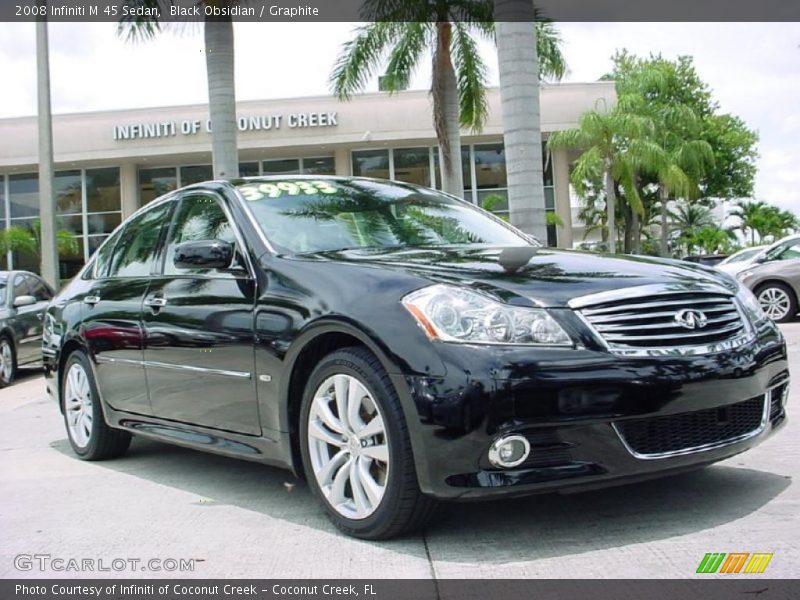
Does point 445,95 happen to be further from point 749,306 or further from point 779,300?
point 749,306

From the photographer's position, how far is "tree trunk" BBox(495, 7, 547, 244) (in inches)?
392

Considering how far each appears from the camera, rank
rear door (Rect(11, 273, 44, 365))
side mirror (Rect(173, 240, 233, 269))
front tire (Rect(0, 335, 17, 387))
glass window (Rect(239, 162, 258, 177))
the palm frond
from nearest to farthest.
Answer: side mirror (Rect(173, 240, 233, 269)), front tire (Rect(0, 335, 17, 387)), rear door (Rect(11, 273, 44, 365)), the palm frond, glass window (Rect(239, 162, 258, 177))

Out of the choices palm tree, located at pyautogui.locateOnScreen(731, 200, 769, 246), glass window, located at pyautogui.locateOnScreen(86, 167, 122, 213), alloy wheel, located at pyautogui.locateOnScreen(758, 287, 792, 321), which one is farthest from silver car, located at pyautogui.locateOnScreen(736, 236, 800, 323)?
palm tree, located at pyautogui.locateOnScreen(731, 200, 769, 246)

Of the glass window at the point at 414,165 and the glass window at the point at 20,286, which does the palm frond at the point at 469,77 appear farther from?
the glass window at the point at 414,165

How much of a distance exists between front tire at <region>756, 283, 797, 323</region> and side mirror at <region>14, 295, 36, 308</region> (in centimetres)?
1080

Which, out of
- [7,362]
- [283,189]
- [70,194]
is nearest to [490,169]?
[70,194]

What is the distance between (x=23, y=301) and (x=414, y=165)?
789 inches

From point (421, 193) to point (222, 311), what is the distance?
153 centimetres

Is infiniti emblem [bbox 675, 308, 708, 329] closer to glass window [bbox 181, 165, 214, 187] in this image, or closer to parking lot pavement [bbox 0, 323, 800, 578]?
parking lot pavement [bbox 0, 323, 800, 578]

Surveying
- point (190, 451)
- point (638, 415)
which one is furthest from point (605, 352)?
point (190, 451)

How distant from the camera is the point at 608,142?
2978cm

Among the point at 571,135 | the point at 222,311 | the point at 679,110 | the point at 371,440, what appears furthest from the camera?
the point at 679,110

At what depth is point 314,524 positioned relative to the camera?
4008 mm

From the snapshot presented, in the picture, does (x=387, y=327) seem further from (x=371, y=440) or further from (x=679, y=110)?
(x=679, y=110)
